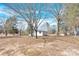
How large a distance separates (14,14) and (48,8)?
13.3 inches

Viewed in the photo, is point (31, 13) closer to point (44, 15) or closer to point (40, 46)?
point (44, 15)

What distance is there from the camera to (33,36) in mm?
1961

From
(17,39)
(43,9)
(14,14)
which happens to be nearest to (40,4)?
(43,9)

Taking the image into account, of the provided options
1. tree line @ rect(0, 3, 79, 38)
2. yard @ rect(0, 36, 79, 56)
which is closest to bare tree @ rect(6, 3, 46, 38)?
tree line @ rect(0, 3, 79, 38)

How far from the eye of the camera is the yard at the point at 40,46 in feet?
6.30

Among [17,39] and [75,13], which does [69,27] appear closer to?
[75,13]

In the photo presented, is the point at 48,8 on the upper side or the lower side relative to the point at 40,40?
upper

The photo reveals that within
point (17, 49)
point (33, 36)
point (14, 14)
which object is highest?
point (14, 14)

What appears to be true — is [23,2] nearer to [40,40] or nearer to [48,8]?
[48,8]

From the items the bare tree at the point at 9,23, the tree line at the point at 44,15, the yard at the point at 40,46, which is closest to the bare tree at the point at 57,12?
the tree line at the point at 44,15

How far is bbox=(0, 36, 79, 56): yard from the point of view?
6.30 ft

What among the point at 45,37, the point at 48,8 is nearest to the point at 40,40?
the point at 45,37

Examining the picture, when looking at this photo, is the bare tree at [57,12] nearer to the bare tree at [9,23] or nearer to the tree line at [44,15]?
the tree line at [44,15]

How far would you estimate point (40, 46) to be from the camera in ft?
6.39
